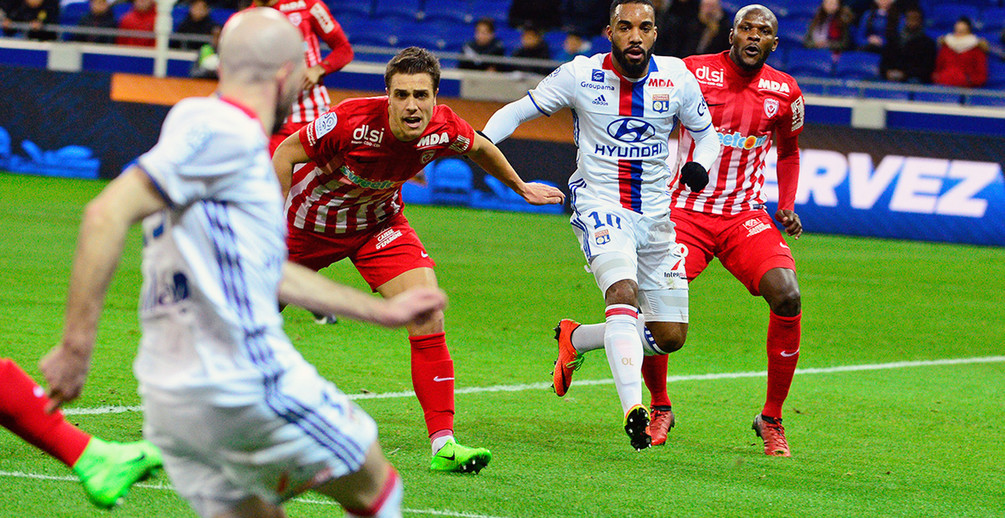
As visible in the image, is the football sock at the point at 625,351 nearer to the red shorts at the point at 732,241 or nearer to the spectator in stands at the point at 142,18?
the red shorts at the point at 732,241

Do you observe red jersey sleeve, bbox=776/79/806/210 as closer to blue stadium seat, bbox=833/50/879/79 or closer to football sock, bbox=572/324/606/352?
football sock, bbox=572/324/606/352

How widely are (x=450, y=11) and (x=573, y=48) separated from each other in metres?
3.75

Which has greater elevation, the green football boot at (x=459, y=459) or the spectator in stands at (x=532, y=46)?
the green football boot at (x=459, y=459)

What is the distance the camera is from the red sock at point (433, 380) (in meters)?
5.51

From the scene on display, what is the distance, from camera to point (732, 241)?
6.83 meters

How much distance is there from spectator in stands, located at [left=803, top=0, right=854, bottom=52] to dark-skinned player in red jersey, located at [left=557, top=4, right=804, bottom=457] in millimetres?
11633

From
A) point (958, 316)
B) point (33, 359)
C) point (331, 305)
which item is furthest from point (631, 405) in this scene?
point (958, 316)

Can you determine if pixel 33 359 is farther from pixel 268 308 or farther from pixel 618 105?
pixel 268 308

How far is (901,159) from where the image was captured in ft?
50.7

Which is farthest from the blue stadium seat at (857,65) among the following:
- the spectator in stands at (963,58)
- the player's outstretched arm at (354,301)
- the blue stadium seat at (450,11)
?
the player's outstretched arm at (354,301)

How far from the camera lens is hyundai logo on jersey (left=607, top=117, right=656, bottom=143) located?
20.9 ft

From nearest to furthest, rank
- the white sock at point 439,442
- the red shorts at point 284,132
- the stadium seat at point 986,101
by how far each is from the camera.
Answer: the white sock at point 439,442, the red shorts at point 284,132, the stadium seat at point 986,101

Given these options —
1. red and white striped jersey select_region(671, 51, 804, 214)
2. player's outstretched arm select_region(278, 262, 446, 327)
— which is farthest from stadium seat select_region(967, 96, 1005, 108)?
player's outstretched arm select_region(278, 262, 446, 327)

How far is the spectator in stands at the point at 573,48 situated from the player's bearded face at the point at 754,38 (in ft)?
36.2
